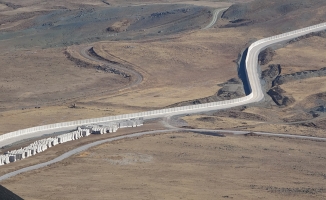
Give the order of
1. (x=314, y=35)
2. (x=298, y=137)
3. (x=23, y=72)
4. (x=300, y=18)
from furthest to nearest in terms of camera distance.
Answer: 1. (x=300, y=18)
2. (x=314, y=35)
3. (x=23, y=72)
4. (x=298, y=137)

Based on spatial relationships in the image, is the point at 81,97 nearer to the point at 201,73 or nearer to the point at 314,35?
the point at 201,73

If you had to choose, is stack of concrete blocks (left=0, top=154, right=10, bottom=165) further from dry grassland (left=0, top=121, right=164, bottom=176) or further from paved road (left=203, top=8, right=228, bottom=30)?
paved road (left=203, top=8, right=228, bottom=30)

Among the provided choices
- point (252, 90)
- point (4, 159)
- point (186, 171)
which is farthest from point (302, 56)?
point (4, 159)

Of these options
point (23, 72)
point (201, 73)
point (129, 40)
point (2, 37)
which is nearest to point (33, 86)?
point (23, 72)

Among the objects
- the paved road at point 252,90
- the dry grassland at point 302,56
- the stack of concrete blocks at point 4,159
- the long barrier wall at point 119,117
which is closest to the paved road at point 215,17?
the paved road at point 252,90

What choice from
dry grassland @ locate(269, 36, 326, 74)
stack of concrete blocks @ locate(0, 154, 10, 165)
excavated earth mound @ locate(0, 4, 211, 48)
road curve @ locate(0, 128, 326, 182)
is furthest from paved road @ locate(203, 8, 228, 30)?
stack of concrete blocks @ locate(0, 154, 10, 165)

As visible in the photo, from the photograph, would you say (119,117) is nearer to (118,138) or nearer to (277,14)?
(118,138)

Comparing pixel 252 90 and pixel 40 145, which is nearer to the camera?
pixel 40 145
